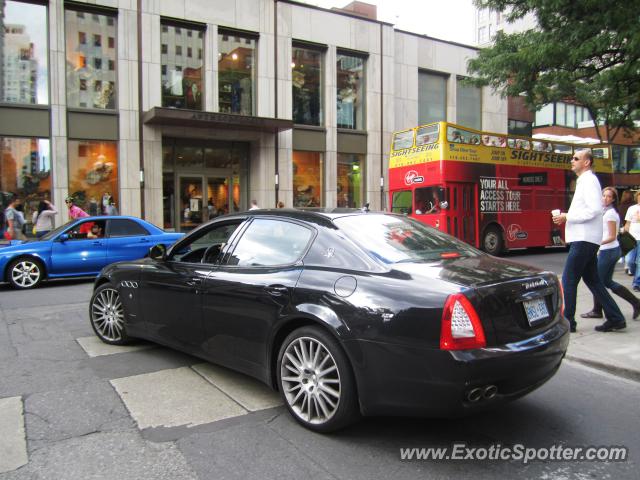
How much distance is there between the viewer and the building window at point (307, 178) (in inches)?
868

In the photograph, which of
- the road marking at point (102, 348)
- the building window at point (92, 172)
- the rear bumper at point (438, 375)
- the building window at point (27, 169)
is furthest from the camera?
the building window at point (92, 172)

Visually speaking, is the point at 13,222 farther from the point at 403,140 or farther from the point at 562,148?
the point at 562,148

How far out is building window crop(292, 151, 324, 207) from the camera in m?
22.0

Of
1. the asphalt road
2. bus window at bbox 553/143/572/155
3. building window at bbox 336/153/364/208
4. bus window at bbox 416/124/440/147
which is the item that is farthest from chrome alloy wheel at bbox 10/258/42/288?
bus window at bbox 553/143/572/155

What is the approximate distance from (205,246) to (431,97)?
2317cm

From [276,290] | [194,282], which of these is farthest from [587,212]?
[194,282]

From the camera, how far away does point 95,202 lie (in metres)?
18.1

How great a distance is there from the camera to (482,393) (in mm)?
2982

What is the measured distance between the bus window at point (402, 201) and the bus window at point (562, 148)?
6.37m

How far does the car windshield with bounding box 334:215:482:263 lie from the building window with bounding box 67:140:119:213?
52.9ft

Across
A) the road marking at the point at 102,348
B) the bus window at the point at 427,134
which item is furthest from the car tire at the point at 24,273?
the bus window at the point at 427,134

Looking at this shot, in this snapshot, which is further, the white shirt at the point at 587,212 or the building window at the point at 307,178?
the building window at the point at 307,178

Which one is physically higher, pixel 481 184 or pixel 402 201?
pixel 481 184

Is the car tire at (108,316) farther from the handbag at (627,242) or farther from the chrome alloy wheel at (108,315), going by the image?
the handbag at (627,242)
